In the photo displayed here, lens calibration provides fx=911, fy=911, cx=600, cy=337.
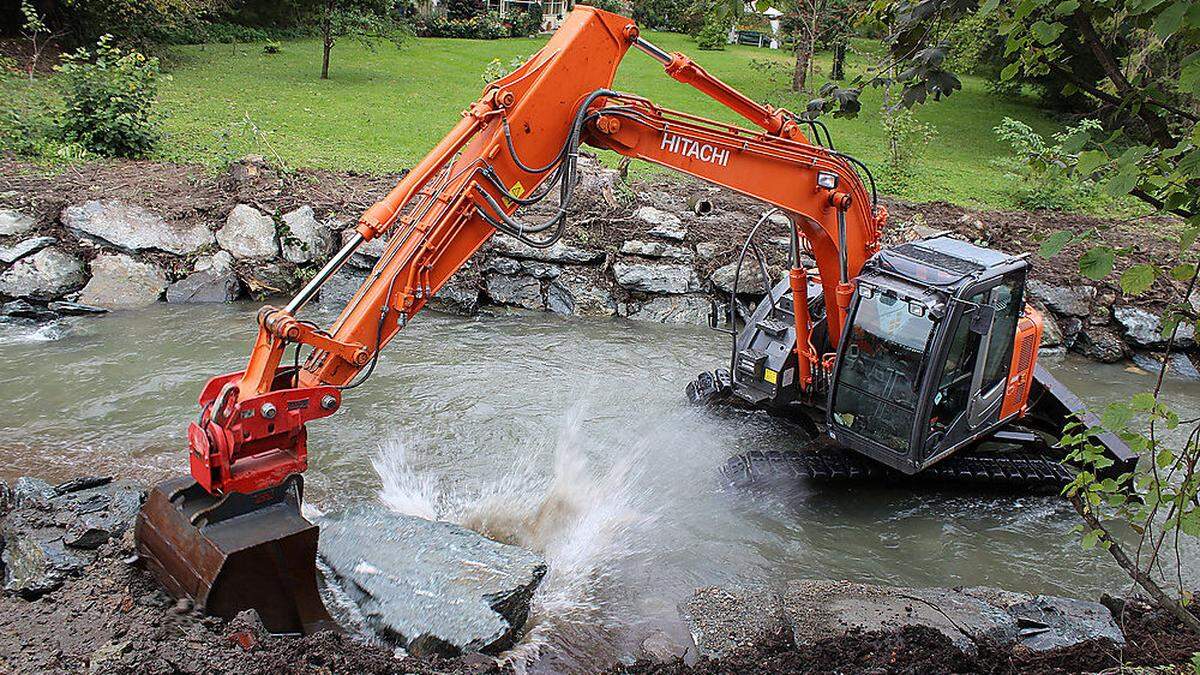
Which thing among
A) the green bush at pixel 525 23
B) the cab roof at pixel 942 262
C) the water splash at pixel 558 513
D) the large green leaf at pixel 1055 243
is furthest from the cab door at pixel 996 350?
the green bush at pixel 525 23

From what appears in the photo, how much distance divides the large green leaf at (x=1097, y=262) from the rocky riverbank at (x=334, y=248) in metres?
8.32

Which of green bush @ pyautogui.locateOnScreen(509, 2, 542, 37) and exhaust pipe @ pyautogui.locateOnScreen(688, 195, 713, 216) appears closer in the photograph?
exhaust pipe @ pyautogui.locateOnScreen(688, 195, 713, 216)

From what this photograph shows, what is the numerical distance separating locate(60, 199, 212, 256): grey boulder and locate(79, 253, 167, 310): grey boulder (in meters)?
0.24

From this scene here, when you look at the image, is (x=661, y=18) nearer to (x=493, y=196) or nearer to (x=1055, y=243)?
(x=493, y=196)

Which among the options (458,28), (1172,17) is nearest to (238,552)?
(1172,17)

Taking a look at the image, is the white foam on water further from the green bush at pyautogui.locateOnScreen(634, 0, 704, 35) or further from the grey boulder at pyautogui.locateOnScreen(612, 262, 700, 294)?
the green bush at pyautogui.locateOnScreen(634, 0, 704, 35)

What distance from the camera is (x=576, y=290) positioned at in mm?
11359

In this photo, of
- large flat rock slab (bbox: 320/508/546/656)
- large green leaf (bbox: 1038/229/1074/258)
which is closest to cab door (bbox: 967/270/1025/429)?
large flat rock slab (bbox: 320/508/546/656)

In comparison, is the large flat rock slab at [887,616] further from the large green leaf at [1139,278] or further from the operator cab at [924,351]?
the large green leaf at [1139,278]

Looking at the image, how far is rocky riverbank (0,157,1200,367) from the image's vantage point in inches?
413

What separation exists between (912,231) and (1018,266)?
5.36 metres

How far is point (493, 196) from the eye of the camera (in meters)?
5.26

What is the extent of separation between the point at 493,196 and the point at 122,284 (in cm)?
710

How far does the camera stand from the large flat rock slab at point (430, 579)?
16.0ft
